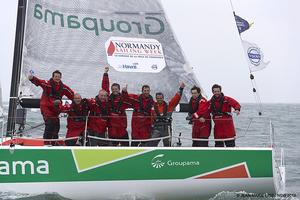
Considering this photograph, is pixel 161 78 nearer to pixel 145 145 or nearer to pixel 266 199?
pixel 145 145

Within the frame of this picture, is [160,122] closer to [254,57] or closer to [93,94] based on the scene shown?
[93,94]

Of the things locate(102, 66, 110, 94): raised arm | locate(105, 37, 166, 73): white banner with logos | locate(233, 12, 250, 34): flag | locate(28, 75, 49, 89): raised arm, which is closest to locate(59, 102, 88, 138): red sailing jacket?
locate(28, 75, 49, 89): raised arm

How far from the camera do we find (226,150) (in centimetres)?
702

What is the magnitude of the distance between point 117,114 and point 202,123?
3.66 feet

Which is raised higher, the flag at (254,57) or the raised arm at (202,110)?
the flag at (254,57)

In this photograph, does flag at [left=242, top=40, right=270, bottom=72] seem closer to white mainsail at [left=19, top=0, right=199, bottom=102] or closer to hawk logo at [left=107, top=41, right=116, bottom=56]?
white mainsail at [left=19, top=0, right=199, bottom=102]

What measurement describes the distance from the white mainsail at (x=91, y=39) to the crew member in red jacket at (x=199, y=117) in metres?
0.70

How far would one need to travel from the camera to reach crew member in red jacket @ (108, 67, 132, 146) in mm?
7430

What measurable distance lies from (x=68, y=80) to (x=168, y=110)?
1.63 meters

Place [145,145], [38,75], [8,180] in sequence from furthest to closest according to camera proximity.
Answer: [38,75], [145,145], [8,180]

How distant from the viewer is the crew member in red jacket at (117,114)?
7.43m

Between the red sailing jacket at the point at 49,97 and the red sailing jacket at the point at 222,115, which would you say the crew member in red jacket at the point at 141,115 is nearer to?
the red sailing jacket at the point at 222,115

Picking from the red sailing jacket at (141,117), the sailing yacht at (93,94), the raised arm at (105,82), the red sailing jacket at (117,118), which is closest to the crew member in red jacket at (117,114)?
the red sailing jacket at (117,118)

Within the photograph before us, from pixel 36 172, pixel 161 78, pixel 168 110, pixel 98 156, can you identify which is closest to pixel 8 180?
pixel 36 172
